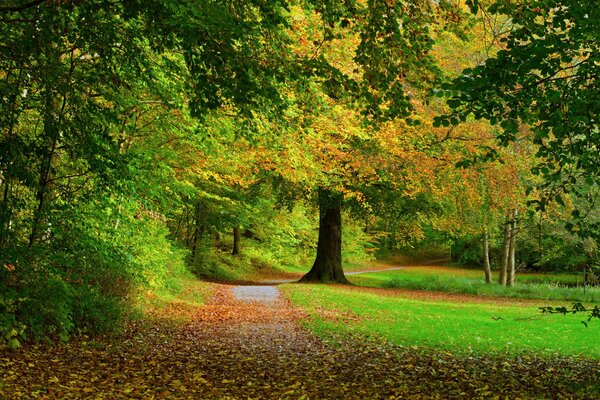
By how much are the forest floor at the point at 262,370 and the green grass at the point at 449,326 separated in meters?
1.06

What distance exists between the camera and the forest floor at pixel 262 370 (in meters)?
6.60

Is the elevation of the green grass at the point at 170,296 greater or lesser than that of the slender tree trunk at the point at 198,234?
lesser

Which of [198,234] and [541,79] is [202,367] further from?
[198,234]

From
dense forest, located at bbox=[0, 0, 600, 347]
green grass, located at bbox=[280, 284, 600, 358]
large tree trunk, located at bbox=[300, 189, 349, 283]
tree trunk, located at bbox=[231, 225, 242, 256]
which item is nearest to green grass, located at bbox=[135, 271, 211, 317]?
dense forest, located at bbox=[0, 0, 600, 347]

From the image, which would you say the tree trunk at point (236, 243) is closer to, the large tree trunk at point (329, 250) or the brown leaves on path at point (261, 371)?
the large tree trunk at point (329, 250)

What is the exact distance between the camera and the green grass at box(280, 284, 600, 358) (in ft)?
36.7

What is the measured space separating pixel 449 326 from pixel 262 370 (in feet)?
24.1

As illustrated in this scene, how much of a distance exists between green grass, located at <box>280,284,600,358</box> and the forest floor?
1056mm

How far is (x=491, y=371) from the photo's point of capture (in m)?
8.30

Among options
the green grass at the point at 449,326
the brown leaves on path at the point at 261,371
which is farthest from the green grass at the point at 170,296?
the green grass at the point at 449,326

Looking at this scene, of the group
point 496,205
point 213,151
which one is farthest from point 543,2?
point 496,205

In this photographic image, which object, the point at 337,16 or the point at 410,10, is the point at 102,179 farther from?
the point at 410,10

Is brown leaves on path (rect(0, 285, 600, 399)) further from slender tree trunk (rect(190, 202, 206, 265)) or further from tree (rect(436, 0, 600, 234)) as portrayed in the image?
slender tree trunk (rect(190, 202, 206, 265))

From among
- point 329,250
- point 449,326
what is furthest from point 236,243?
point 449,326
